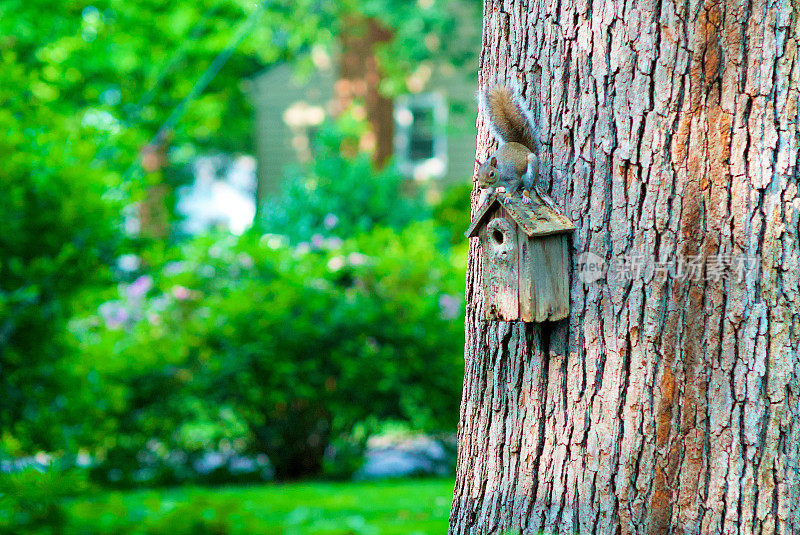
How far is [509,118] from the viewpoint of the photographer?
208 cm

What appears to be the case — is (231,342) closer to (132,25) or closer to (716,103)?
(716,103)

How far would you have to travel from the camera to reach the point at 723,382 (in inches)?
73.3

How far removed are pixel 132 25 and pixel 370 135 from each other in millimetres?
5820

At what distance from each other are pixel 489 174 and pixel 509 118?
16cm

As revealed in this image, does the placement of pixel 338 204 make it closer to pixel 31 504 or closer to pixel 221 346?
pixel 221 346

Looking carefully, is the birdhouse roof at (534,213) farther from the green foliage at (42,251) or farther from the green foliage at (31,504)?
the green foliage at (42,251)

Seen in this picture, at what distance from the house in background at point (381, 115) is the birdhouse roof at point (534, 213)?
31.0 feet

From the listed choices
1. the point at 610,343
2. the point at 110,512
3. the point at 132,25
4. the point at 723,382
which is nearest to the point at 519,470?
the point at 610,343

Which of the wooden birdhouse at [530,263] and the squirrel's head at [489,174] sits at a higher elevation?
the squirrel's head at [489,174]

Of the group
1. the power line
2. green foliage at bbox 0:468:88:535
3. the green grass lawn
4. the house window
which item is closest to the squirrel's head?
the green grass lawn

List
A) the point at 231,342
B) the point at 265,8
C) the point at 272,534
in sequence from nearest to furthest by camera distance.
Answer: the point at 272,534 → the point at 231,342 → the point at 265,8

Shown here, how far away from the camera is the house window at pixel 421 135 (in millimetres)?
15125

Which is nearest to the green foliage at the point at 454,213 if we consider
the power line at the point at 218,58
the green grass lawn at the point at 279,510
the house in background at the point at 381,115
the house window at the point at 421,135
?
the house in background at the point at 381,115

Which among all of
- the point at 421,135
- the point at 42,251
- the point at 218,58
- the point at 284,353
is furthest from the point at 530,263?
the point at 421,135
